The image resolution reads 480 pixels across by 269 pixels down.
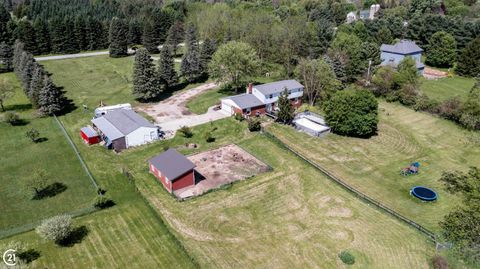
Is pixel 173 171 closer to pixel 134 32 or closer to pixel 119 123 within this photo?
pixel 119 123

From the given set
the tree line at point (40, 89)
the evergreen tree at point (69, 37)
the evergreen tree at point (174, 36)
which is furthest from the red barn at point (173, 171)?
the evergreen tree at point (69, 37)

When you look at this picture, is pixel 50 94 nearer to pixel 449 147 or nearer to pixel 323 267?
pixel 323 267

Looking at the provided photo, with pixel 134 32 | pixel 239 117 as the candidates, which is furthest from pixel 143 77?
pixel 134 32

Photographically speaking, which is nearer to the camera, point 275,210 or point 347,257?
point 347,257

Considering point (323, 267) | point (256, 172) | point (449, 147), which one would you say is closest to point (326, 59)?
point (449, 147)

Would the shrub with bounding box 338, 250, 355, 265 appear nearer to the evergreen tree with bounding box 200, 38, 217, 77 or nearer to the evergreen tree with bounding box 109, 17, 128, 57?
the evergreen tree with bounding box 200, 38, 217, 77

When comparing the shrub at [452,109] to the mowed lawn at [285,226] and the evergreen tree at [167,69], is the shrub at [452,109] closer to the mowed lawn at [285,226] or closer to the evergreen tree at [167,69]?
the mowed lawn at [285,226]

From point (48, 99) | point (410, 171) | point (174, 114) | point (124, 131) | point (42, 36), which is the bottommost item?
point (410, 171)

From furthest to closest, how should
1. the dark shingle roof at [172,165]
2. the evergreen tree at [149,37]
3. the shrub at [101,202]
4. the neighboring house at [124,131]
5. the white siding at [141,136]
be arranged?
the evergreen tree at [149,37], the white siding at [141,136], the neighboring house at [124,131], the dark shingle roof at [172,165], the shrub at [101,202]
